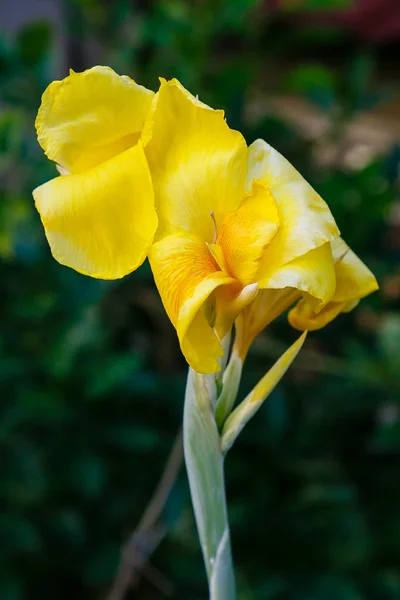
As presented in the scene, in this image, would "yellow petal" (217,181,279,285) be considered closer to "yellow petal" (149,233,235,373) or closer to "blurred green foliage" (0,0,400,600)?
"yellow petal" (149,233,235,373)

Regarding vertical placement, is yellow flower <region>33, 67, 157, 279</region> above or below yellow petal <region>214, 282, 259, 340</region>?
above

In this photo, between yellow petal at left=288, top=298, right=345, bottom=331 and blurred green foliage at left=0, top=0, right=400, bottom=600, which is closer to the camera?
yellow petal at left=288, top=298, right=345, bottom=331

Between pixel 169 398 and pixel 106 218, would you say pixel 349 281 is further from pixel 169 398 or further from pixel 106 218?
pixel 169 398

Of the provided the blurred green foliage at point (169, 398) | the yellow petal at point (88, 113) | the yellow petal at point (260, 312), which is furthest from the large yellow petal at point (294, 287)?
the blurred green foliage at point (169, 398)

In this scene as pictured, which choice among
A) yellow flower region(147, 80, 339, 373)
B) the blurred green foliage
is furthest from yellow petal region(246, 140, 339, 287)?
the blurred green foliage

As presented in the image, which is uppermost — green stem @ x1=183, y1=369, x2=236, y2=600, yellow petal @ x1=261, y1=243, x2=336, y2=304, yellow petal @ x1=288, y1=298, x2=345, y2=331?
yellow petal @ x1=261, y1=243, x2=336, y2=304

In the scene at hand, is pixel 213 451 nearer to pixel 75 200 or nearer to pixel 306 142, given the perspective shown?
A: pixel 75 200

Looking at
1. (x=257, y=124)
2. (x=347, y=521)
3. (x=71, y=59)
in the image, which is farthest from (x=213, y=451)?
(x=71, y=59)
